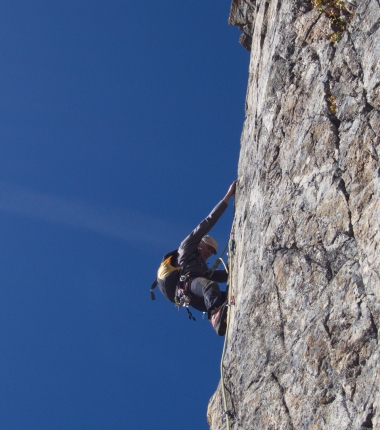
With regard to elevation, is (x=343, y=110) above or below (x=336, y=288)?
above

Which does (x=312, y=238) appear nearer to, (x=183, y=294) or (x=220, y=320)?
(x=220, y=320)

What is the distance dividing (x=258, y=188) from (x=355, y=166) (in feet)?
7.60

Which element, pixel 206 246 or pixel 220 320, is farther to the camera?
pixel 206 246

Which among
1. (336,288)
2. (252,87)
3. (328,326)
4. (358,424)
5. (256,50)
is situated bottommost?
(358,424)

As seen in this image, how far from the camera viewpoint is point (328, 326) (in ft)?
18.6

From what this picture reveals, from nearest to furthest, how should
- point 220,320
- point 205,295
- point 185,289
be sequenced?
point 220,320, point 205,295, point 185,289

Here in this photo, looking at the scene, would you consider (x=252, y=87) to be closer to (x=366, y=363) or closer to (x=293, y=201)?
(x=293, y=201)

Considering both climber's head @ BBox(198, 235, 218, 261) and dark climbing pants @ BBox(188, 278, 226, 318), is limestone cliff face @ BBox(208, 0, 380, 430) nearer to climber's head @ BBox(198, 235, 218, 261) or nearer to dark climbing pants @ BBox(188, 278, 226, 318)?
dark climbing pants @ BBox(188, 278, 226, 318)

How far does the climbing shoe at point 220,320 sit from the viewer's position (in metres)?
8.41

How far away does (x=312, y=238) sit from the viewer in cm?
640

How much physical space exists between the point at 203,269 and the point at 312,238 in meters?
3.84

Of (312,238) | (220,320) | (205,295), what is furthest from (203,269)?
(312,238)

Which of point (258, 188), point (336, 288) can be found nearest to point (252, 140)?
point (258, 188)

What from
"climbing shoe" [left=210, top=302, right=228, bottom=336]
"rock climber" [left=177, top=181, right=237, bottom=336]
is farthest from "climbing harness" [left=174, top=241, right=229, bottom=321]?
"climbing shoe" [left=210, top=302, right=228, bottom=336]
